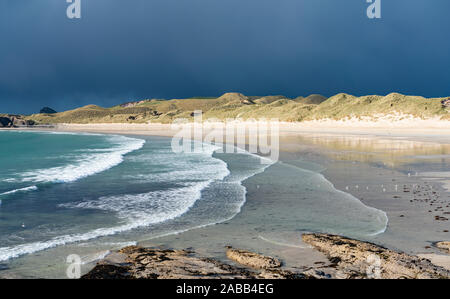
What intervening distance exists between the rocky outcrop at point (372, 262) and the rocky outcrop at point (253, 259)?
114 centimetres

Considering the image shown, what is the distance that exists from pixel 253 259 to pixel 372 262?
2165mm

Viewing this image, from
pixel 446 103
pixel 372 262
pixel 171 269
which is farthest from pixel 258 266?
pixel 446 103

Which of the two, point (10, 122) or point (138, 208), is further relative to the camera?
point (10, 122)

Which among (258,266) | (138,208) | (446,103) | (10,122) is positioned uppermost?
(10,122)

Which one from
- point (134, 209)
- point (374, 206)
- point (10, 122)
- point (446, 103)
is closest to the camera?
point (374, 206)

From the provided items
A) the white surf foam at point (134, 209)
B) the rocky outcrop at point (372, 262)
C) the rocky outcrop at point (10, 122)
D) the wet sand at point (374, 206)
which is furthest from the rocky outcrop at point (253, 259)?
the rocky outcrop at point (10, 122)

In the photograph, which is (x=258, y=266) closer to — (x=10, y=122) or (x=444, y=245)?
(x=444, y=245)

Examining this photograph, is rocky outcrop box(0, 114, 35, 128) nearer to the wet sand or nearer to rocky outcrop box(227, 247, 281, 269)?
the wet sand

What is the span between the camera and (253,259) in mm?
6664

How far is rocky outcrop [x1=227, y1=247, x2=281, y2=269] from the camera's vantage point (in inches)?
251

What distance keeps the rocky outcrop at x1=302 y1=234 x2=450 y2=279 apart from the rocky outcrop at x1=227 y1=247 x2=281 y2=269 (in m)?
1.14

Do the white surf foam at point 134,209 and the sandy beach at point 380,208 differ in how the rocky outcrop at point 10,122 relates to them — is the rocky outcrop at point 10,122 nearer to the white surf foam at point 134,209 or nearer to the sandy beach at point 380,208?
the white surf foam at point 134,209
